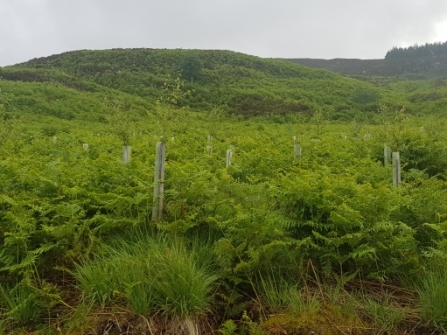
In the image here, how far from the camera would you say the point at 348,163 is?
30.5ft

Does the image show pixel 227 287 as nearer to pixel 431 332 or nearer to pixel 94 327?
pixel 94 327

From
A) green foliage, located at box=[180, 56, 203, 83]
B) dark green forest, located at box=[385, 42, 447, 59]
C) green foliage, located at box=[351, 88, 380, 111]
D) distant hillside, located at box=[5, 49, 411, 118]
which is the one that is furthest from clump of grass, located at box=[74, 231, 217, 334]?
dark green forest, located at box=[385, 42, 447, 59]

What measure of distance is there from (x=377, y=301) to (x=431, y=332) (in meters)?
0.53

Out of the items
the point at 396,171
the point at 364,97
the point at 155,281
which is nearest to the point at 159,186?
the point at 155,281

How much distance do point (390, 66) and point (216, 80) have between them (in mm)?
76611

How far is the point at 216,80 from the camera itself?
54.0 metres

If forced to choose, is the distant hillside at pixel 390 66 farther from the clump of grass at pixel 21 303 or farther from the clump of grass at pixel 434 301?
the clump of grass at pixel 21 303

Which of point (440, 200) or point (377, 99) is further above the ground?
point (377, 99)

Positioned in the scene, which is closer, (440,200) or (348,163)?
(440,200)

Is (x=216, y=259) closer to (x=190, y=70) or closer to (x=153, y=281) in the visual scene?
(x=153, y=281)

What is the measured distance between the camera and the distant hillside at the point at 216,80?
134ft

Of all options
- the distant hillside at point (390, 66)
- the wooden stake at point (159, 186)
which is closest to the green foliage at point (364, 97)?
the wooden stake at point (159, 186)

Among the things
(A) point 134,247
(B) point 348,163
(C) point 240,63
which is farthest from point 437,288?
(C) point 240,63

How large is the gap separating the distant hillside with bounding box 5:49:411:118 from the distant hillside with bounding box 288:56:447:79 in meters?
43.4
